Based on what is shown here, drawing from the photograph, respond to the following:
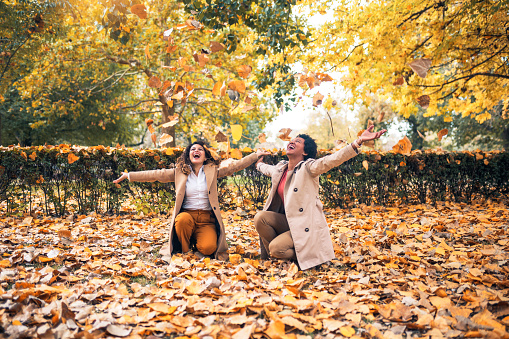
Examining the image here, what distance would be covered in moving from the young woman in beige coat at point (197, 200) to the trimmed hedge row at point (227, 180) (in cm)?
189

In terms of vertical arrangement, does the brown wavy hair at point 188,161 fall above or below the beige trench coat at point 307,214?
above

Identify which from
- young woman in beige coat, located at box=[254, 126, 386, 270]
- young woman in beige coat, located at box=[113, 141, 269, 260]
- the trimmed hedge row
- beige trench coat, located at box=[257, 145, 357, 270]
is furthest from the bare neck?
the trimmed hedge row

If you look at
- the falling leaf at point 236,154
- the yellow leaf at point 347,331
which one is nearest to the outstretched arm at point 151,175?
the falling leaf at point 236,154

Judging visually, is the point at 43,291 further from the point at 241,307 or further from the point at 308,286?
the point at 308,286

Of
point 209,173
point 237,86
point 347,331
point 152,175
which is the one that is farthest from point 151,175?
point 347,331

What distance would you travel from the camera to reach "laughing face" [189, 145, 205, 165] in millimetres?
3762

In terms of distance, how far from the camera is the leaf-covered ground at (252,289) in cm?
A: 191

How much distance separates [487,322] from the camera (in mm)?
1964

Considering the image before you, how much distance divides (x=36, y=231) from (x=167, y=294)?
3079mm

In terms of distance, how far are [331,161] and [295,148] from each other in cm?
59

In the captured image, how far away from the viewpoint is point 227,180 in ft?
20.4

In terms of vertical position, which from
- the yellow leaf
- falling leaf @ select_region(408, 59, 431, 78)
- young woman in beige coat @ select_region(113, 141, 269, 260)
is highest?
falling leaf @ select_region(408, 59, 431, 78)

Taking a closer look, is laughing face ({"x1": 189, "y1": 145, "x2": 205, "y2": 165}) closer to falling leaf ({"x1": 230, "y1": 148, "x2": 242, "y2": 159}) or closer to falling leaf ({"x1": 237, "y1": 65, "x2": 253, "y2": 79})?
falling leaf ({"x1": 230, "y1": 148, "x2": 242, "y2": 159})

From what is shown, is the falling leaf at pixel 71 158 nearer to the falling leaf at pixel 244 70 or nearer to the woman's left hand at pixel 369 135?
the falling leaf at pixel 244 70
